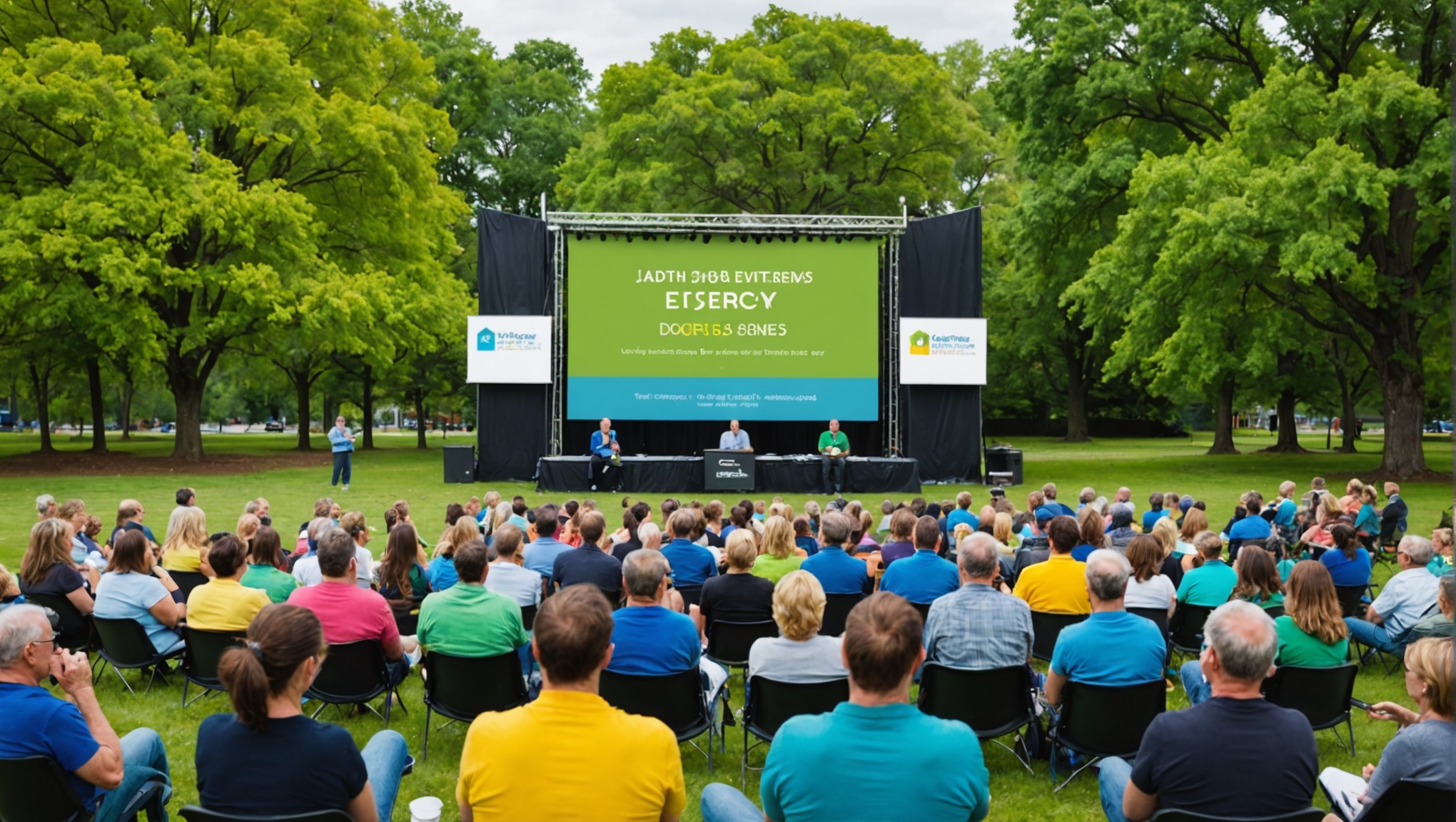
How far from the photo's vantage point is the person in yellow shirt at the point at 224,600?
4.85 m

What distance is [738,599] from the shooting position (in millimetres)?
5262

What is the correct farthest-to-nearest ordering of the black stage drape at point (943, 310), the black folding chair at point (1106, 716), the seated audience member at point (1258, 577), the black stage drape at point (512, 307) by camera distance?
the black stage drape at point (943, 310) < the black stage drape at point (512, 307) < the seated audience member at point (1258, 577) < the black folding chair at point (1106, 716)

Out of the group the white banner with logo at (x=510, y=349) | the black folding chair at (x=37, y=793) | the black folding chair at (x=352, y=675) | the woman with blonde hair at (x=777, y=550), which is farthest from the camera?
the white banner with logo at (x=510, y=349)

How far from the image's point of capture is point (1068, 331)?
121 feet

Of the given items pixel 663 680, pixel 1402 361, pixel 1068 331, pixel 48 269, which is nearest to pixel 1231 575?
pixel 663 680

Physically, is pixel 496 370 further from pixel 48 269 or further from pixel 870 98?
pixel 870 98

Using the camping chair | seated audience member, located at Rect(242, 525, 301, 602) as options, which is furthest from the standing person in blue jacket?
the camping chair

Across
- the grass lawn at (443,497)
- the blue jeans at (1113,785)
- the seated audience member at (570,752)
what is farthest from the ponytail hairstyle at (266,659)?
the blue jeans at (1113,785)

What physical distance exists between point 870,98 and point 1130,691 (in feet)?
78.8

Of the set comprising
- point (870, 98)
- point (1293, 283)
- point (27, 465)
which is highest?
point (870, 98)

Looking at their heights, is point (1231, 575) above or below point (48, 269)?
below

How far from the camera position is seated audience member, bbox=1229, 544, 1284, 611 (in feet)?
16.3

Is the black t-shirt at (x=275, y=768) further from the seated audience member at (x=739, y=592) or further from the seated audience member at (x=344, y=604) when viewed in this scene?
the seated audience member at (x=739, y=592)

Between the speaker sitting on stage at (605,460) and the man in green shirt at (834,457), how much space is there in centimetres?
345
